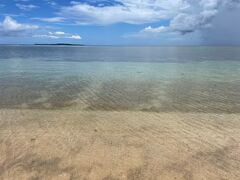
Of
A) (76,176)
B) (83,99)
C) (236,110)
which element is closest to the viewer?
(76,176)

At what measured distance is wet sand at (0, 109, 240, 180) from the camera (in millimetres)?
5355

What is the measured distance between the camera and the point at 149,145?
21.9 feet

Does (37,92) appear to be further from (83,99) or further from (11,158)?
(11,158)

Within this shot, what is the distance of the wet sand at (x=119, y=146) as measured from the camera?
5355mm

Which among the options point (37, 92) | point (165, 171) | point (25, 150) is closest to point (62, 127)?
point (25, 150)

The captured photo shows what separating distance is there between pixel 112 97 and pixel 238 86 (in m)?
8.47

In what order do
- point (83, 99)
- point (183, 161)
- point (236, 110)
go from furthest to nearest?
point (83, 99) → point (236, 110) → point (183, 161)

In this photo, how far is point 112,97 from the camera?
12.8 metres

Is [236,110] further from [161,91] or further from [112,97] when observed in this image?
[112,97]

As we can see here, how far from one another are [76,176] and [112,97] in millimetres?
7728

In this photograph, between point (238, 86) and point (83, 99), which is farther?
point (238, 86)

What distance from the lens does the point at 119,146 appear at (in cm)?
664

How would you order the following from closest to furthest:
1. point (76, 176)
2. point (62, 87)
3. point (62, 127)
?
point (76, 176), point (62, 127), point (62, 87)

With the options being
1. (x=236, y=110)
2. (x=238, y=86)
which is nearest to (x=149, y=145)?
(x=236, y=110)
